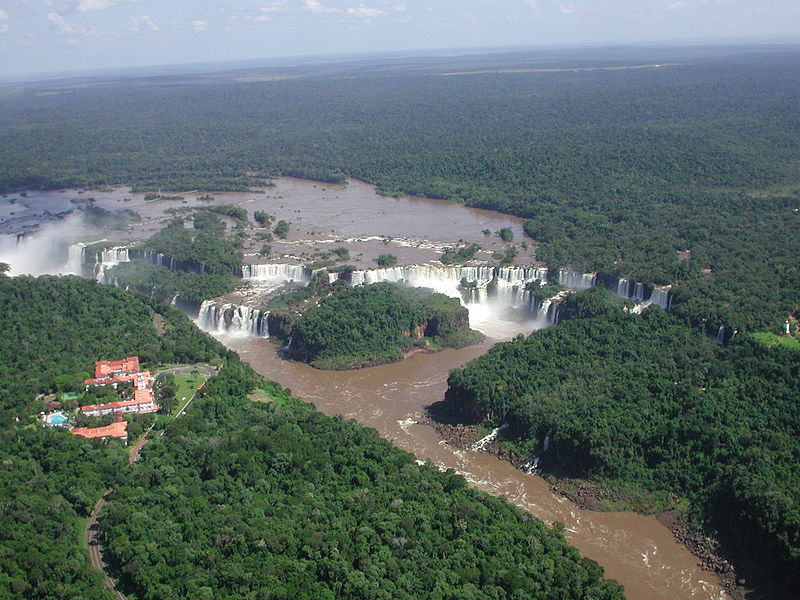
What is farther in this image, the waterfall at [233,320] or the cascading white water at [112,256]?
the cascading white water at [112,256]

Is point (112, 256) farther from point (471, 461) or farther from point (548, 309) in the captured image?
point (471, 461)

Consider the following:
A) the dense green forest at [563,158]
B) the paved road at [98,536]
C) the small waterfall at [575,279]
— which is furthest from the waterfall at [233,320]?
the dense green forest at [563,158]

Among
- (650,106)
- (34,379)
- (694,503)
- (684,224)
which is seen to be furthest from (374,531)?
(650,106)

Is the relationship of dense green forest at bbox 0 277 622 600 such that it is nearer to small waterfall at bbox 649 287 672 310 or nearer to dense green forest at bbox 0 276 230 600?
dense green forest at bbox 0 276 230 600

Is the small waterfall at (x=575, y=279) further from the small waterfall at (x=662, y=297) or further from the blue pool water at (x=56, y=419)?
the blue pool water at (x=56, y=419)

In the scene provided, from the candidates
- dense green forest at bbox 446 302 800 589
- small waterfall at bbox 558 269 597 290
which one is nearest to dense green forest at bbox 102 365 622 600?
dense green forest at bbox 446 302 800 589

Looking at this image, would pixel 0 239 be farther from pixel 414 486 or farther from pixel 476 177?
pixel 414 486
